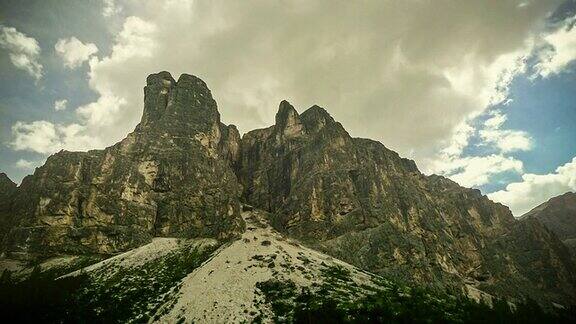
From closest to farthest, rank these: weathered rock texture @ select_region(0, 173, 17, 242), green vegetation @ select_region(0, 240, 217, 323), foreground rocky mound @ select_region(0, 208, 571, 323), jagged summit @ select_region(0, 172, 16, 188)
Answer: foreground rocky mound @ select_region(0, 208, 571, 323)
green vegetation @ select_region(0, 240, 217, 323)
weathered rock texture @ select_region(0, 173, 17, 242)
jagged summit @ select_region(0, 172, 16, 188)

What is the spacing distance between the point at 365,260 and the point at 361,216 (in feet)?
85.2

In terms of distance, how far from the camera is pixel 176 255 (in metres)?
111

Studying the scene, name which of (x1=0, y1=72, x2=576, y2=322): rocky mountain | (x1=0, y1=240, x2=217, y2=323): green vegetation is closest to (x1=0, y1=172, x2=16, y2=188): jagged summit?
(x1=0, y1=72, x2=576, y2=322): rocky mountain

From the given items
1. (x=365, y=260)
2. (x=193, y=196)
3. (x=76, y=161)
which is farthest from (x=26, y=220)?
(x=365, y=260)

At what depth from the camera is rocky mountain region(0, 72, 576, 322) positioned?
102 m

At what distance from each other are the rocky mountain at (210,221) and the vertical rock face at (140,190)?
0.44m

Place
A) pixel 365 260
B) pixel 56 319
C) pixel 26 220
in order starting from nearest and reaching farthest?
pixel 56 319 → pixel 26 220 → pixel 365 260

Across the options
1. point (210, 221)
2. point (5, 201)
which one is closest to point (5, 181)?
point (5, 201)

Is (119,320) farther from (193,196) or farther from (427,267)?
(427,267)

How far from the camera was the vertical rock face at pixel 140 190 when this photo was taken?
410 feet

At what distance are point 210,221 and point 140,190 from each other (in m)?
30.9

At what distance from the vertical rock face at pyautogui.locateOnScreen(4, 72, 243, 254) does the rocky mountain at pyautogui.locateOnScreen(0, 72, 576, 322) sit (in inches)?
17.4

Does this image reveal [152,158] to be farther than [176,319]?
Yes

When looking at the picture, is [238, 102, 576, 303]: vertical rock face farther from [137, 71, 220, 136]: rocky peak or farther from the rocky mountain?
[137, 71, 220, 136]: rocky peak
